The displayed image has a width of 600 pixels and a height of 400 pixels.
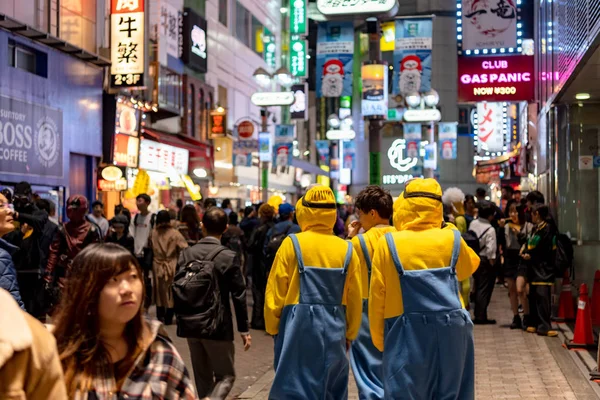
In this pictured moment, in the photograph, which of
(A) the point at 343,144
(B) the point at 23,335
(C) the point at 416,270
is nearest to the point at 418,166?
(A) the point at 343,144

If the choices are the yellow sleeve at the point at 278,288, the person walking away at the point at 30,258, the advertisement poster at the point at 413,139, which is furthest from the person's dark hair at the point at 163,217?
the advertisement poster at the point at 413,139

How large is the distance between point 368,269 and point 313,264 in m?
0.98

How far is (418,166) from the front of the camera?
52.1m

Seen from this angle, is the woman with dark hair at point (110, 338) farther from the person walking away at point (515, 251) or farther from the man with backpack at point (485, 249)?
the man with backpack at point (485, 249)

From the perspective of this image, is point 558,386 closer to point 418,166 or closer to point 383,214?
point 383,214

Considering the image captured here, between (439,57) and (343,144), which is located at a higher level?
(439,57)

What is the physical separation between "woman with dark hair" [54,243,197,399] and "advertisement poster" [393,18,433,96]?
74.0 ft

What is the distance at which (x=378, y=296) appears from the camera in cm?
598

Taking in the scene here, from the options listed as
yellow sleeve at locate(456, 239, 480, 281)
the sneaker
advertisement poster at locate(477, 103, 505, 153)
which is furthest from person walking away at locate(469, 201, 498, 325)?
advertisement poster at locate(477, 103, 505, 153)

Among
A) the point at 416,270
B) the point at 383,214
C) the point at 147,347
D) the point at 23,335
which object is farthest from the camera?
the point at 383,214

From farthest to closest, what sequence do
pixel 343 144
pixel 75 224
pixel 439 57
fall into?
pixel 439 57
pixel 343 144
pixel 75 224

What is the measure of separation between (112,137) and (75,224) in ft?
51.6

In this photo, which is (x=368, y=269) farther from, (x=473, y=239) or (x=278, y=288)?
(x=473, y=239)

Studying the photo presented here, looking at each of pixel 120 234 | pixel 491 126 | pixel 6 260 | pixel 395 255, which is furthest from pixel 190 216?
pixel 491 126
